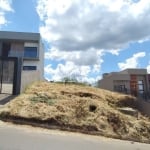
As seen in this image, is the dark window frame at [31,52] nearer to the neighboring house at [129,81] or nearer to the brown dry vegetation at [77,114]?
the neighboring house at [129,81]

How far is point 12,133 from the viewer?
9922 mm

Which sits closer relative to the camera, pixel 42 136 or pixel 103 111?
pixel 42 136

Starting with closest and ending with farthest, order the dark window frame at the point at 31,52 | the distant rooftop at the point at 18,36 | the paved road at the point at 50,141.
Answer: the paved road at the point at 50,141, the dark window frame at the point at 31,52, the distant rooftop at the point at 18,36

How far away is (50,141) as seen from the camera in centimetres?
948

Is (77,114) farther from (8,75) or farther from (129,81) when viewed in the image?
(129,81)

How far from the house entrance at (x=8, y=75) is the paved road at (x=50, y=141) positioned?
8.07m

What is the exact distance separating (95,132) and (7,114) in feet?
11.1

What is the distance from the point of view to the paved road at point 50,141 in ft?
28.7

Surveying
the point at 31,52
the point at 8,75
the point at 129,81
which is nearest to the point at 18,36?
the point at 31,52

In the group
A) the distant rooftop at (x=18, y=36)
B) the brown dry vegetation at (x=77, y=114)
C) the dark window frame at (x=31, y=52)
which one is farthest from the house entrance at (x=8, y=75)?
A: the distant rooftop at (x=18, y=36)

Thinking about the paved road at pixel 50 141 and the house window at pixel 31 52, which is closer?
the paved road at pixel 50 141

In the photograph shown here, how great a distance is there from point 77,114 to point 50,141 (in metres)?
3.17

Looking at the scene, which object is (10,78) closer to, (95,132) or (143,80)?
(95,132)

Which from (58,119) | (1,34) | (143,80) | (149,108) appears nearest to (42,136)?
(58,119)
